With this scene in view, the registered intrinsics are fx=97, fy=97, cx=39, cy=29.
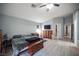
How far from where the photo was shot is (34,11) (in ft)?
6.50

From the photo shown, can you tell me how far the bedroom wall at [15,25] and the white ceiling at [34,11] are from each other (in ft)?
0.27

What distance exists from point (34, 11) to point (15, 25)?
1.57ft

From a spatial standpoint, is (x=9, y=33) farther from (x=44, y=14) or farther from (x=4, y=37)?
(x=44, y=14)

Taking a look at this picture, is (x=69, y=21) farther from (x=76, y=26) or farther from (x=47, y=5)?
(x=47, y=5)

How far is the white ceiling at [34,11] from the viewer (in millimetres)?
1931

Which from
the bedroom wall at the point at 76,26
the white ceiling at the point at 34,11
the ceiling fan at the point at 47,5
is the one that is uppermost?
the ceiling fan at the point at 47,5

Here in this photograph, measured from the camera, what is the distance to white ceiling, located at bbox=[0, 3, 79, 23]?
1.93 m

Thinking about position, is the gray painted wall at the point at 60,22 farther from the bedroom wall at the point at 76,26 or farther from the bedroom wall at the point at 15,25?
the bedroom wall at the point at 15,25

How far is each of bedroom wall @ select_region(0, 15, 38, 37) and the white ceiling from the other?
8cm

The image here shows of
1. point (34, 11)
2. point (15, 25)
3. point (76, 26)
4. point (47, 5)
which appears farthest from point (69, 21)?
point (15, 25)

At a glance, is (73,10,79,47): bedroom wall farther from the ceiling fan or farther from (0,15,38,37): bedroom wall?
(0,15,38,37): bedroom wall

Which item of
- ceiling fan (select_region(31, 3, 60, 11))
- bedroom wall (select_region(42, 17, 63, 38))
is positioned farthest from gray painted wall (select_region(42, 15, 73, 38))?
ceiling fan (select_region(31, 3, 60, 11))

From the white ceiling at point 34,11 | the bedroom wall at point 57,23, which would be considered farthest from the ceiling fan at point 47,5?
the bedroom wall at point 57,23

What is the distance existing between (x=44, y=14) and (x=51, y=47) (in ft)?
2.30
